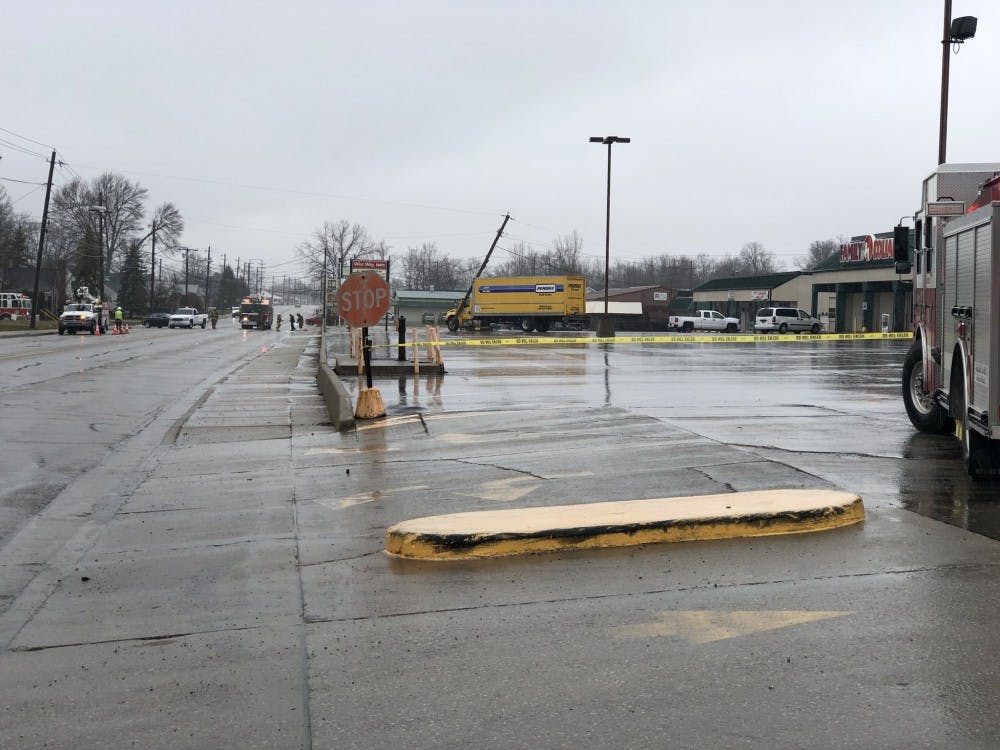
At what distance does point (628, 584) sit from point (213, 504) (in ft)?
14.5

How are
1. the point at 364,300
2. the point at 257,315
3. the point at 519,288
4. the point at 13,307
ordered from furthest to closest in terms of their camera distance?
the point at 13,307, the point at 257,315, the point at 519,288, the point at 364,300

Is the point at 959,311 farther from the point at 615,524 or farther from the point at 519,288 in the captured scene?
the point at 519,288

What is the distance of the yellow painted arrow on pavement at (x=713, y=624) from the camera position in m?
4.99

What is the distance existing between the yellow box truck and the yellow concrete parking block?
57.7 m

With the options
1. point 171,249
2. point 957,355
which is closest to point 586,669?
point 957,355

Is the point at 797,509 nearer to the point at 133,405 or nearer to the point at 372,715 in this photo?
the point at 372,715

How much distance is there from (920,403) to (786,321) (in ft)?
167

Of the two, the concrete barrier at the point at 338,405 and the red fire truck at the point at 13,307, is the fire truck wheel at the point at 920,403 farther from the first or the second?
the red fire truck at the point at 13,307

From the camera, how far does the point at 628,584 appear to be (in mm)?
5910

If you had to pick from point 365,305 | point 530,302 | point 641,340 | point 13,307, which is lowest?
point 641,340

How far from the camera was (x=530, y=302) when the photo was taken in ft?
216

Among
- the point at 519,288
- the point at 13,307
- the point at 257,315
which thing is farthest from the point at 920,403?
the point at 13,307

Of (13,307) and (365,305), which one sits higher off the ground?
(13,307)

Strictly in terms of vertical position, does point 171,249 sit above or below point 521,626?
above
